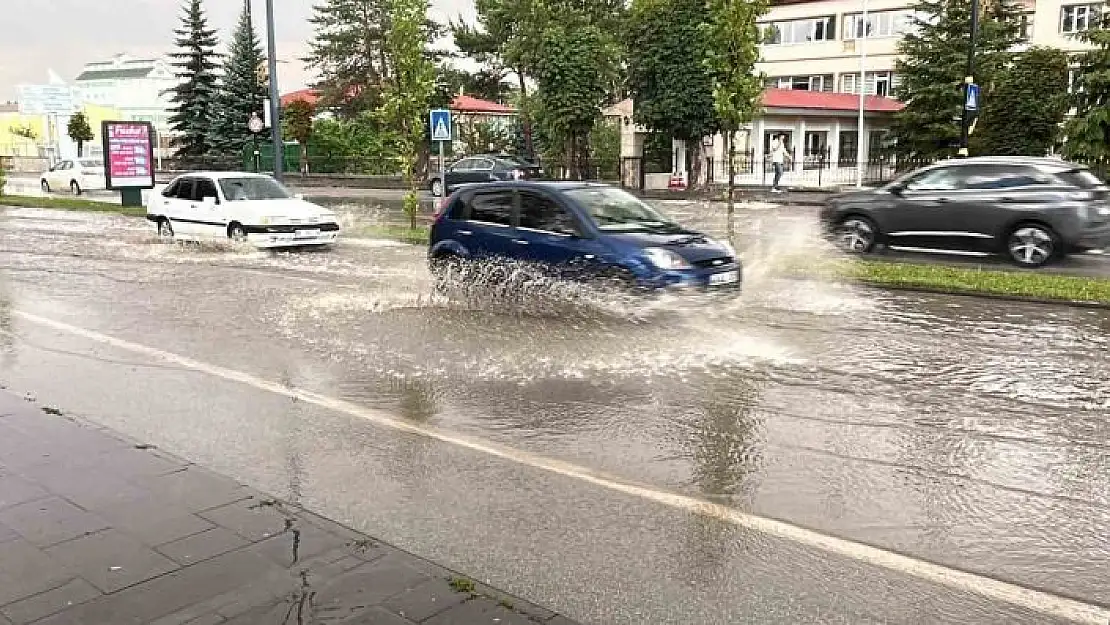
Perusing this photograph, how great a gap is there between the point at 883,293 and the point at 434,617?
34.6 feet

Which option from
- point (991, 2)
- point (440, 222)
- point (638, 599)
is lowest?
point (638, 599)

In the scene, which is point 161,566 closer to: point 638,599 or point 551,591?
point 551,591

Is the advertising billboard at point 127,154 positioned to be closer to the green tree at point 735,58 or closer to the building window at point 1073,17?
the green tree at point 735,58

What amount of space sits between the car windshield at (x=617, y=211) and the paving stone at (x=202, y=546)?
6791 mm

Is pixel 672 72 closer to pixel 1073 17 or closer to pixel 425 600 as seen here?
pixel 1073 17

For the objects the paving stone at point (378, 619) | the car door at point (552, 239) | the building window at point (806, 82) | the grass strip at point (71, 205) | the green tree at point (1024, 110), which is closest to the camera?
the paving stone at point (378, 619)

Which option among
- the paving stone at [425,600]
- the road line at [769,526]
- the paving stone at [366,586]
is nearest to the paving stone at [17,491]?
the paving stone at [366,586]

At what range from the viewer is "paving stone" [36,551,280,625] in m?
3.62

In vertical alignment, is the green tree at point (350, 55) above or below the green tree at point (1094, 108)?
above

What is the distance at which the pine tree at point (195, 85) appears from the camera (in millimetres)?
58188

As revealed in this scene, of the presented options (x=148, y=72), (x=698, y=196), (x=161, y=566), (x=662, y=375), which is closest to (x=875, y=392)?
(x=662, y=375)

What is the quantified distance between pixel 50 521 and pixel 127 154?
2876 cm

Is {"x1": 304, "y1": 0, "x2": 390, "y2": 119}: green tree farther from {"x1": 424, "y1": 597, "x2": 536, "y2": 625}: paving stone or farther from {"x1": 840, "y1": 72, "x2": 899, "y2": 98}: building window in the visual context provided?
{"x1": 424, "y1": 597, "x2": 536, "y2": 625}: paving stone

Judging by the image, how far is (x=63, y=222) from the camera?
26062mm
